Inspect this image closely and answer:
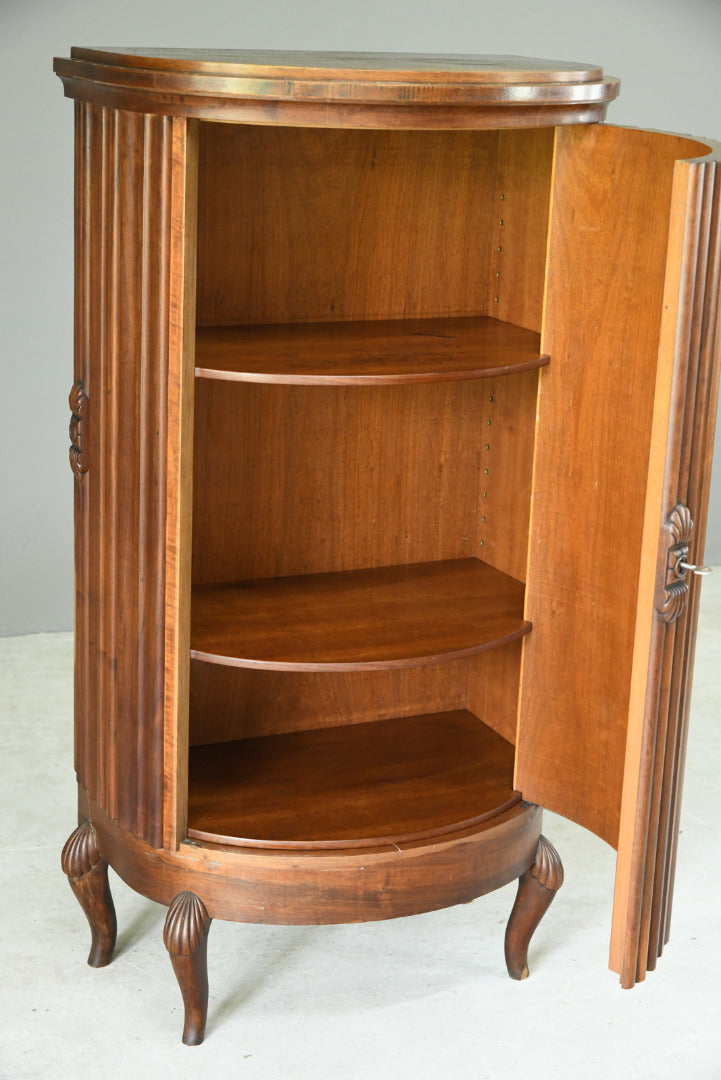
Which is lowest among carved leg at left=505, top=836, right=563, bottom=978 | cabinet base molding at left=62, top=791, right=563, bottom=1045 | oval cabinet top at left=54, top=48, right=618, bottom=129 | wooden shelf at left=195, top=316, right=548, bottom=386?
carved leg at left=505, top=836, right=563, bottom=978

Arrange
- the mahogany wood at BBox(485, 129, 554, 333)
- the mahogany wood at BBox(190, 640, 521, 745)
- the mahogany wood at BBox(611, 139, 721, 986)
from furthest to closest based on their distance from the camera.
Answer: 1. the mahogany wood at BBox(190, 640, 521, 745)
2. the mahogany wood at BBox(485, 129, 554, 333)
3. the mahogany wood at BBox(611, 139, 721, 986)

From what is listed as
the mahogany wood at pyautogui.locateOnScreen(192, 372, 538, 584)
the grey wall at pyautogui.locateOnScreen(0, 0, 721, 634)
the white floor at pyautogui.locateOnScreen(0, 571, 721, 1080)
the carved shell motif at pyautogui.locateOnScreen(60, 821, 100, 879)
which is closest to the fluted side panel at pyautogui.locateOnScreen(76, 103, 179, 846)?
the carved shell motif at pyautogui.locateOnScreen(60, 821, 100, 879)

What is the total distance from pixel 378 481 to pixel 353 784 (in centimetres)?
65

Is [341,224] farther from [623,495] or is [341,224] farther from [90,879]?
[90,879]

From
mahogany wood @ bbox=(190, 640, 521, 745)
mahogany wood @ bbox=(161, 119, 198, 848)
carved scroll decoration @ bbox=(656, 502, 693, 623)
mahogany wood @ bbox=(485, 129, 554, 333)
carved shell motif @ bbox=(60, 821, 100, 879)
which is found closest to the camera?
carved scroll decoration @ bbox=(656, 502, 693, 623)

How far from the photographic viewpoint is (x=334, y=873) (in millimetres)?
2660

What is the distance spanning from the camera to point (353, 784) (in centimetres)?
293

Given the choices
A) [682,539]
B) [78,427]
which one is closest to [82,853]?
[78,427]

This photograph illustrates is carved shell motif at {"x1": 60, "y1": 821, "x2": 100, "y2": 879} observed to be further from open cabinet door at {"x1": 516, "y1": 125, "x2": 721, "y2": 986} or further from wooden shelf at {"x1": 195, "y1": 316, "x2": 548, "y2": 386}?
wooden shelf at {"x1": 195, "y1": 316, "x2": 548, "y2": 386}

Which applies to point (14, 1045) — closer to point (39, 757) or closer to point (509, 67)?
point (39, 757)

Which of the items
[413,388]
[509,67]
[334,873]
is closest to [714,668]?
[413,388]

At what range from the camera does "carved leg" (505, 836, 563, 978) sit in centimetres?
295

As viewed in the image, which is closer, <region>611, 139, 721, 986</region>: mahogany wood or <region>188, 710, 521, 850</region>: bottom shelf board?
<region>611, 139, 721, 986</region>: mahogany wood

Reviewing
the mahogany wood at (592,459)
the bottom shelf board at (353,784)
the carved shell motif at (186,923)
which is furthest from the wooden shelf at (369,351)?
the carved shell motif at (186,923)
